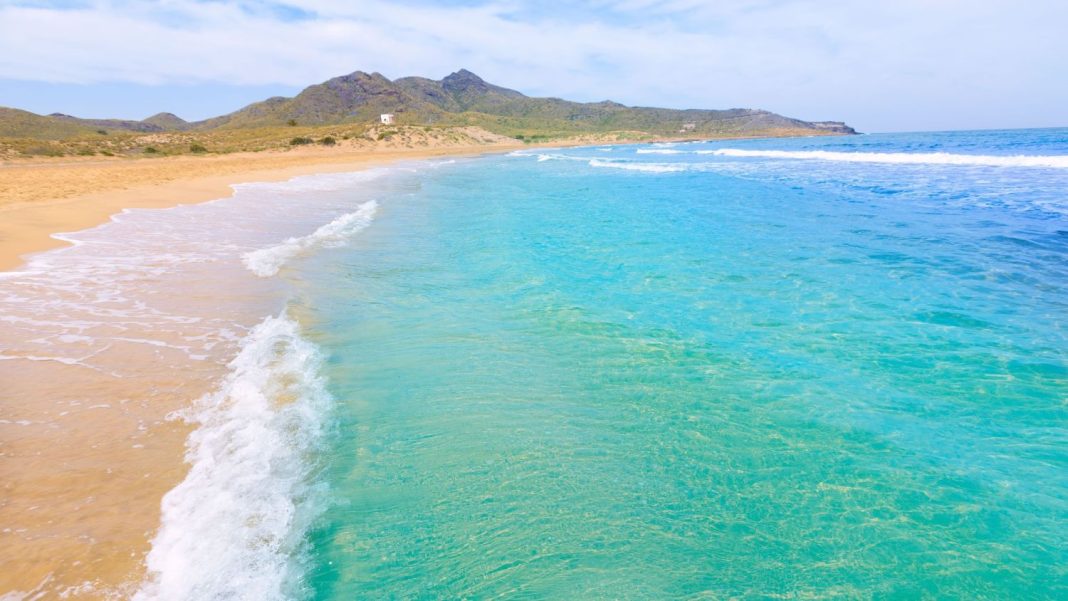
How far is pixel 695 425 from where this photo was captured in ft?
17.1

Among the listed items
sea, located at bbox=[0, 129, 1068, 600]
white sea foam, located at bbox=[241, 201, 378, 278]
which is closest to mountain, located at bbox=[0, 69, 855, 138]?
white sea foam, located at bbox=[241, 201, 378, 278]

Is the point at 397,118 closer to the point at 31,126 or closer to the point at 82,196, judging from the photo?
the point at 31,126

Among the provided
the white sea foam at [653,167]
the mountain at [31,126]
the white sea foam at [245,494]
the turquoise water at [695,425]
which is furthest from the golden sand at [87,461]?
the mountain at [31,126]

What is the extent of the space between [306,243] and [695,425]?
11.5 metres

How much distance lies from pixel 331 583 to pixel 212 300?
6999 mm

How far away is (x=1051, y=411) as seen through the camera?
536cm

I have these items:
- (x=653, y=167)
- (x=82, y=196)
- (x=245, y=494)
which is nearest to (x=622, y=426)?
(x=245, y=494)

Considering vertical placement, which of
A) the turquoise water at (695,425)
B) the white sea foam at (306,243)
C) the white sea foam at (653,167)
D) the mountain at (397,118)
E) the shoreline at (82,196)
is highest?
the mountain at (397,118)

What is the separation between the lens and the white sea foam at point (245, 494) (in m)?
3.36

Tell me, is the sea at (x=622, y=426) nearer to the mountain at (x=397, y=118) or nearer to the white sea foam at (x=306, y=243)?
the white sea foam at (x=306, y=243)

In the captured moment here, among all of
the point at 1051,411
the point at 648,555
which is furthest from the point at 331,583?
the point at 1051,411

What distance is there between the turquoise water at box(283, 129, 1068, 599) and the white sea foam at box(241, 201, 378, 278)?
33.0 inches

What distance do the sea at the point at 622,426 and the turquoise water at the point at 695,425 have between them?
0.03 meters

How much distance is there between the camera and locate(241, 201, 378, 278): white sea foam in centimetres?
1131
